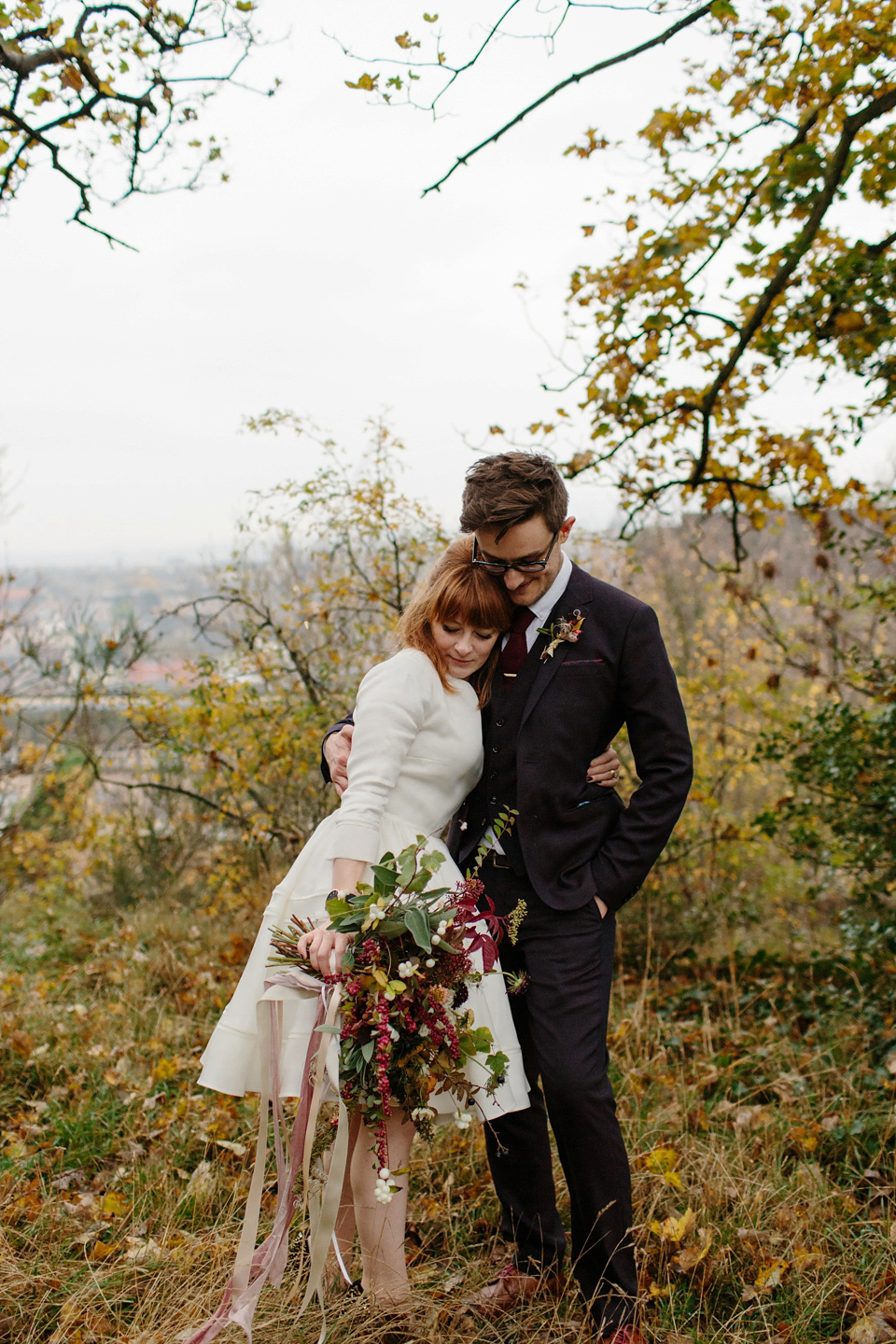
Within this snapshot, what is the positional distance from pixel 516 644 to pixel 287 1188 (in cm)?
148

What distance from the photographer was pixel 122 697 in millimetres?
5906

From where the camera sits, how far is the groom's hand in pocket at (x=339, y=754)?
8.45ft

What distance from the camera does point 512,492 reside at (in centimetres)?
233

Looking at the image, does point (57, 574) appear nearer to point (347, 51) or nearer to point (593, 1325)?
point (347, 51)

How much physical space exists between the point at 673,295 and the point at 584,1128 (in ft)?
10.9

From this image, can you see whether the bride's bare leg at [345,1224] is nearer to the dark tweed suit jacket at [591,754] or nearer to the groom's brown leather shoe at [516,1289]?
the groom's brown leather shoe at [516,1289]

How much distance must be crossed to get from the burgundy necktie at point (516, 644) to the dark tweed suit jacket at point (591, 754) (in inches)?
3.6

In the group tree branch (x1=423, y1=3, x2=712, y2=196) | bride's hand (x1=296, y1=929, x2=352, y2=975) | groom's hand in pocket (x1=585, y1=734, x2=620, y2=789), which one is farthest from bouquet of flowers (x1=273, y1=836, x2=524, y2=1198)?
tree branch (x1=423, y1=3, x2=712, y2=196)

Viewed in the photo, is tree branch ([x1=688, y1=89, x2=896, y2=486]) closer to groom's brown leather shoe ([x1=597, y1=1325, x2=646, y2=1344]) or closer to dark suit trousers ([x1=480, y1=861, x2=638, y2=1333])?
dark suit trousers ([x1=480, y1=861, x2=638, y2=1333])

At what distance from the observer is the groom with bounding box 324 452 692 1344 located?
2.28 meters

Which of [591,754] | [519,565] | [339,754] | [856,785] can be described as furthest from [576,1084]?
[856,785]

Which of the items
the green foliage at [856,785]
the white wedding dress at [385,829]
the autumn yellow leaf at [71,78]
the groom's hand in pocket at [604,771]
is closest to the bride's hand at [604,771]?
the groom's hand in pocket at [604,771]

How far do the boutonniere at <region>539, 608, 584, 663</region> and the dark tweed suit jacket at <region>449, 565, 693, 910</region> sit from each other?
2cm

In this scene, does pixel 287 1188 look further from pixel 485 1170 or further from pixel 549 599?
pixel 549 599
